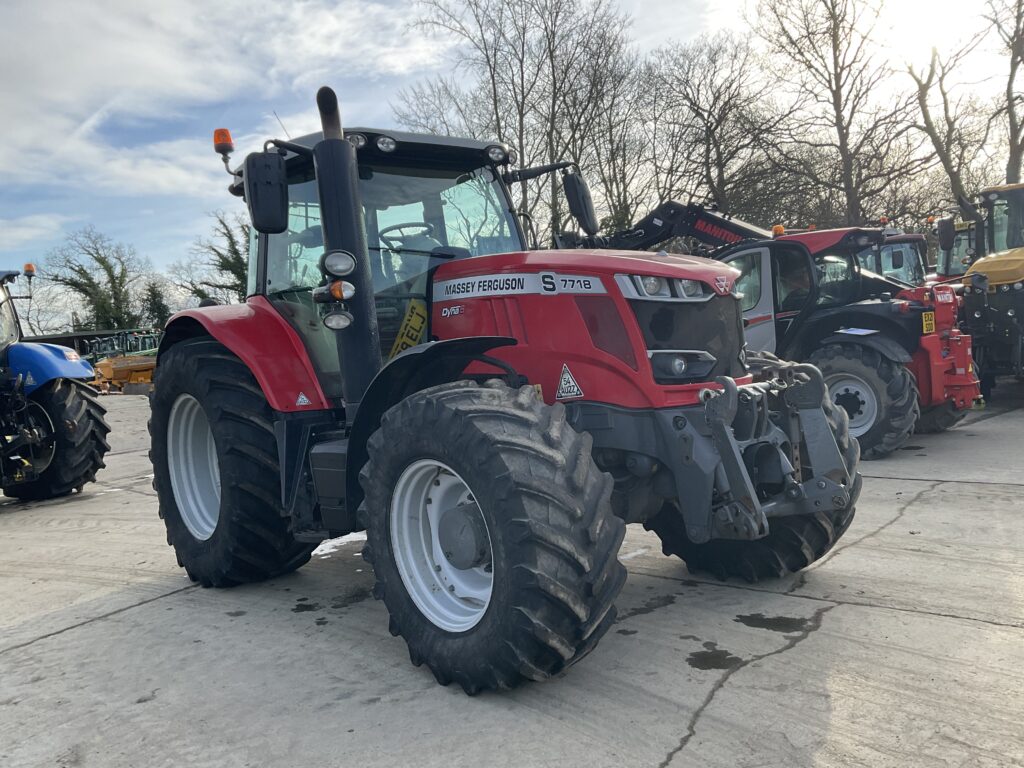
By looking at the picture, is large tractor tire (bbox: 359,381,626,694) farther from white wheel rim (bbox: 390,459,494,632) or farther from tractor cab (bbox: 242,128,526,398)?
tractor cab (bbox: 242,128,526,398)

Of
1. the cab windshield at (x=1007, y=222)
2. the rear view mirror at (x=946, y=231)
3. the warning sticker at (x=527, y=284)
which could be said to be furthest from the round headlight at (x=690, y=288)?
the cab windshield at (x=1007, y=222)

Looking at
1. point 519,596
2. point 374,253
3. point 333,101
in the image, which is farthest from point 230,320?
point 519,596

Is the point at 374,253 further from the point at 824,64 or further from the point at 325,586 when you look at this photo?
the point at 824,64

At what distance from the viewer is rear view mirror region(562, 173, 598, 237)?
15.0 feet

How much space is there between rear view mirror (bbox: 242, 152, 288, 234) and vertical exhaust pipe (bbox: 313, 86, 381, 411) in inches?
7.1

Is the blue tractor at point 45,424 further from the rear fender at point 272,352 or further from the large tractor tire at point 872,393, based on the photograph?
the large tractor tire at point 872,393

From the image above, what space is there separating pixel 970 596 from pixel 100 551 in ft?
17.3

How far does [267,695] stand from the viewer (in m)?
3.18

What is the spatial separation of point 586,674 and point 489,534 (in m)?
0.69

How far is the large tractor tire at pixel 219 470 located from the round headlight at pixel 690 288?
2.15 meters

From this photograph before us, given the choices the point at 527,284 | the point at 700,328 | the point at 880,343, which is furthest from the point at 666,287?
the point at 880,343

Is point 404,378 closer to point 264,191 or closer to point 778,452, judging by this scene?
point 264,191

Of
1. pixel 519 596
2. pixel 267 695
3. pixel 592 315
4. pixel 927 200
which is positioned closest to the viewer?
pixel 519 596

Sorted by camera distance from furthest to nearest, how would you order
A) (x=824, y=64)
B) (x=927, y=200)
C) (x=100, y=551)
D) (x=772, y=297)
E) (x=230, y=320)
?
(x=927, y=200)
(x=824, y=64)
(x=772, y=297)
(x=100, y=551)
(x=230, y=320)
